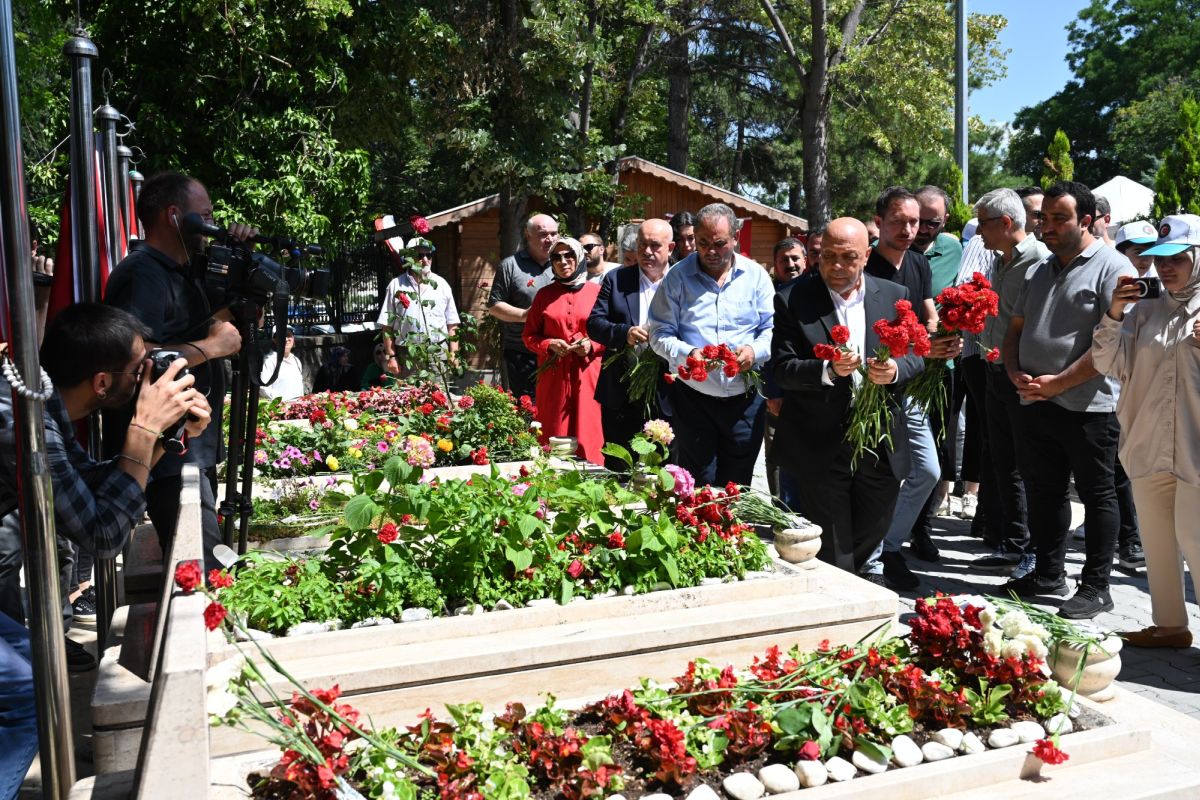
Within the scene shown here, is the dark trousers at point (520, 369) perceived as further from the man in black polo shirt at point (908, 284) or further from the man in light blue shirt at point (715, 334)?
the man in black polo shirt at point (908, 284)

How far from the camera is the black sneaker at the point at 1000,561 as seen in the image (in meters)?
6.47

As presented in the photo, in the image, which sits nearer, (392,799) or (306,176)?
(392,799)

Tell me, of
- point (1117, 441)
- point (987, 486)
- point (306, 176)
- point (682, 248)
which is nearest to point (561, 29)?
point (306, 176)

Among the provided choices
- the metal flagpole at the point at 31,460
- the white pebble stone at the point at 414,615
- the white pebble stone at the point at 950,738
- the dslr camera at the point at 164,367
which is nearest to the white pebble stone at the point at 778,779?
the white pebble stone at the point at 950,738

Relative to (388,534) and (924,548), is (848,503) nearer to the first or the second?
(924,548)

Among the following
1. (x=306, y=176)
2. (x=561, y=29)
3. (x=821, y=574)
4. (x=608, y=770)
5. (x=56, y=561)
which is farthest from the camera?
(x=561, y=29)

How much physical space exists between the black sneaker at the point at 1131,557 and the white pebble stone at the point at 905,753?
4.12m

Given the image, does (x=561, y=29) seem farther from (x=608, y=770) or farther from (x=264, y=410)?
(x=608, y=770)

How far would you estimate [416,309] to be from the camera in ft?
33.7

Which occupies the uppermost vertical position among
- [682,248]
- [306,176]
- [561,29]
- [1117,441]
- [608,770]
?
[561,29]

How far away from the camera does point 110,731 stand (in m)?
3.00

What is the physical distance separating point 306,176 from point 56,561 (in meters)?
12.9

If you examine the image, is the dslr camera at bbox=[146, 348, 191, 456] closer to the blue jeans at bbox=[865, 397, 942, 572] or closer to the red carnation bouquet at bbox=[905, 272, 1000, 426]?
the red carnation bouquet at bbox=[905, 272, 1000, 426]

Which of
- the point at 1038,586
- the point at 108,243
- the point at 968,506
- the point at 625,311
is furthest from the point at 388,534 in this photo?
the point at 968,506
